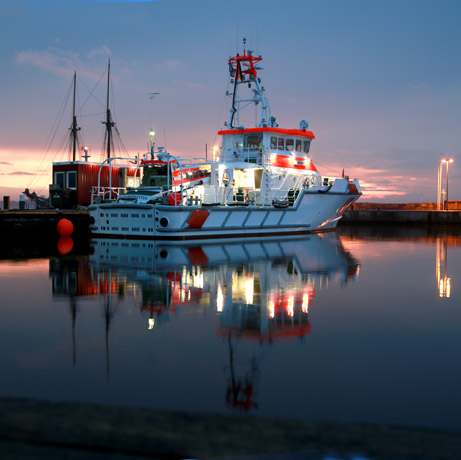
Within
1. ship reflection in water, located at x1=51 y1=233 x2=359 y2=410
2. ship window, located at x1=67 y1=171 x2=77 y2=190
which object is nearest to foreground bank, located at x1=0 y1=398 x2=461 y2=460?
ship reflection in water, located at x1=51 y1=233 x2=359 y2=410

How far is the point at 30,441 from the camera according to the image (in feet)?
9.25

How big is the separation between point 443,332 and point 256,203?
15782 mm

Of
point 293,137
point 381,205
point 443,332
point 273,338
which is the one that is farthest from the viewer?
point 381,205

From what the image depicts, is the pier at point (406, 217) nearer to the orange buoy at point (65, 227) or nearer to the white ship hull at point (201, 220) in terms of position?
the white ship hull at point (201, 220)

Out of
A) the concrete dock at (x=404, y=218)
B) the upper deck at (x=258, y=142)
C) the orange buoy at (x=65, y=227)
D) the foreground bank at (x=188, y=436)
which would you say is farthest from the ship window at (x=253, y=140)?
the foreground bank at (x=188, y=436)

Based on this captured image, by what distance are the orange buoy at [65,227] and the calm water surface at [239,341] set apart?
10.1 m

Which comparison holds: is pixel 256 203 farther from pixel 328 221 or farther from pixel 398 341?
pixel 398 341

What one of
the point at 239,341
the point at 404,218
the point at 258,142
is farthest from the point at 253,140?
the point at 404,218

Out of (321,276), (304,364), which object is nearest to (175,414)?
(304,364)

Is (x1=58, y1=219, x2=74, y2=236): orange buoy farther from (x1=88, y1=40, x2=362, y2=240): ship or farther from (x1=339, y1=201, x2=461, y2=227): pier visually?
(x1=339, y1=201, x2=461, y2=227): pier

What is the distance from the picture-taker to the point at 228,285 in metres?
8.70

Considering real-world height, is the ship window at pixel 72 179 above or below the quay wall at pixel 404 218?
above

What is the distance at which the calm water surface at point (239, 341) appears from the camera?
3598 millimetres

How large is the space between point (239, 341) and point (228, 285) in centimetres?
360
